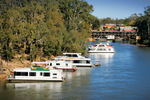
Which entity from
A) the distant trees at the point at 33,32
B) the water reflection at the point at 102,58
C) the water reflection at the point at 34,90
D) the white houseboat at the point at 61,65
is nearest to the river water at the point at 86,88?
the water reflection at the point at 34,90

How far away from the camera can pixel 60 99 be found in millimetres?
32156

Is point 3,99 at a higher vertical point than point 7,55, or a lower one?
lower

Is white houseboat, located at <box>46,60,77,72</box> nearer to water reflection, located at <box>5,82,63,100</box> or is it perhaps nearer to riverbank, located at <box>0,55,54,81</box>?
riverbank, located at <box>0,55,54,81</box>

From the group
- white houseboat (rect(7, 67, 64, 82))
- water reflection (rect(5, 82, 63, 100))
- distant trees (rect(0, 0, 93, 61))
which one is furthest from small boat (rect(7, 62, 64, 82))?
distant trees (rect(0, 0, 93, 61))

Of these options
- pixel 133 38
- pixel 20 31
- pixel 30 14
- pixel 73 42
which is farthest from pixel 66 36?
pixel 133 38

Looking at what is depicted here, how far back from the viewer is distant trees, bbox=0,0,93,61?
47.2 metres

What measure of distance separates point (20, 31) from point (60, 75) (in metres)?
13.3

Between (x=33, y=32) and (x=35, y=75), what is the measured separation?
1362 cm

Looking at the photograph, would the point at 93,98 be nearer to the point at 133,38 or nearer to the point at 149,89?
the point at 149,89

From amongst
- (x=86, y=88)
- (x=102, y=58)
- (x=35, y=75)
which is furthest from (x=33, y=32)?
(x=102, y=58)

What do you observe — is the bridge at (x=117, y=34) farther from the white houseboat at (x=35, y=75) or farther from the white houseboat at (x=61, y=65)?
the white houseboat at (x=35, y=75)

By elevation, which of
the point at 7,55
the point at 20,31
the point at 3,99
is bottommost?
the point at 3,99

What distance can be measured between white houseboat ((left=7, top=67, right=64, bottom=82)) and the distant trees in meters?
→ 8.65

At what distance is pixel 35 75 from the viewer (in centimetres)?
3884
